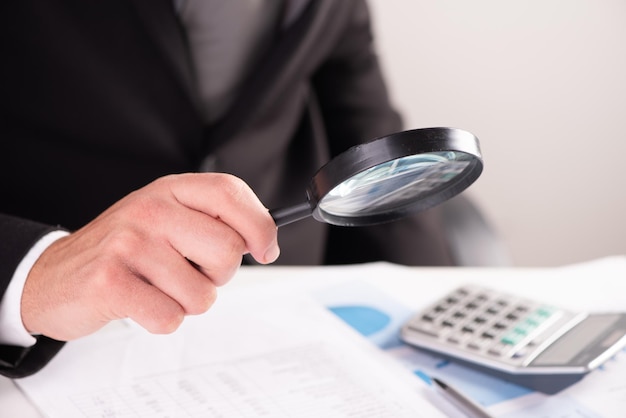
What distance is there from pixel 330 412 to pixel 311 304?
0.20m

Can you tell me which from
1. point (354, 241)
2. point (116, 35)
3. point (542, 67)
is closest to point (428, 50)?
point (542, 67)

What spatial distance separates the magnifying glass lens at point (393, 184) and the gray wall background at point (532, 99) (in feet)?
4.16

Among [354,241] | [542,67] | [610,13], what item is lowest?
[354,241]

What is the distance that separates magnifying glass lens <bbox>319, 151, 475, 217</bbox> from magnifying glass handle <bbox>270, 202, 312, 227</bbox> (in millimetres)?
13

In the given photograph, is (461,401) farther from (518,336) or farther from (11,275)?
(11,275)

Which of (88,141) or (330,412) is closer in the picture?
(330,412)

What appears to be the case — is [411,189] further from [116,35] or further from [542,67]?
[542,67]

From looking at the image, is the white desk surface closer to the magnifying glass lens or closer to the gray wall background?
the magnifying glass lens

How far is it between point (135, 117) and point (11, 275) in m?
0.45

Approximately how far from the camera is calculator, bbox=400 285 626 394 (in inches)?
24.4

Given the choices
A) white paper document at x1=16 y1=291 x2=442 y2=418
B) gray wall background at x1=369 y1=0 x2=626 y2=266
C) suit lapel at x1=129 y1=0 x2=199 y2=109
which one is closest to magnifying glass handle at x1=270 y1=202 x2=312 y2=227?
white paper document at x1=16 y1=291 x2=442 y2=418

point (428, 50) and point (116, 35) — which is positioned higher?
point (116, 35)

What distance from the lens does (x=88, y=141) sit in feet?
3.44

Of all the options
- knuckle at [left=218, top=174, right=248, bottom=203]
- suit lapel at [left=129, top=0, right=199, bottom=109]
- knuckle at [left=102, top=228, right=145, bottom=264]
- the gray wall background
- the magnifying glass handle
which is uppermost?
suit lapel at [left=129, top=0, right=199, bottom=109]
